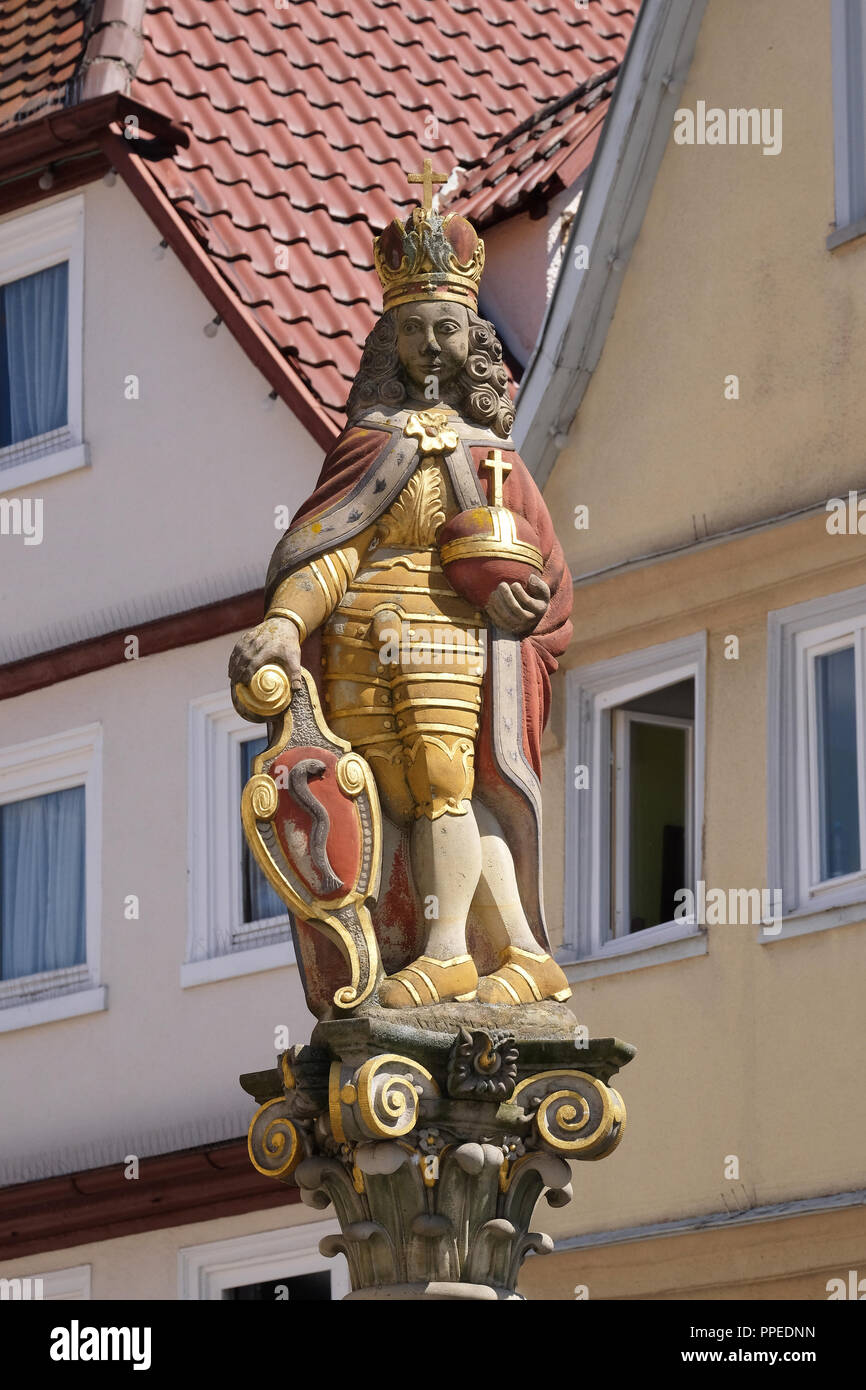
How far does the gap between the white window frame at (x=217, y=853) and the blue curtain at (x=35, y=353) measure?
2.07m

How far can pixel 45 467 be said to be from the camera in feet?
53.8

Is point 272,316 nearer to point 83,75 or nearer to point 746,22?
point 83,75

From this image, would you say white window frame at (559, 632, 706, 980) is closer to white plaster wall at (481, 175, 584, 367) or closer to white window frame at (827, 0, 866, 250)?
white window frame at (827, 0, 866, 250)

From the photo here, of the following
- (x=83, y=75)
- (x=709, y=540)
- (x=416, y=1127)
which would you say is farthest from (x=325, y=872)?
(x=83, y=75)

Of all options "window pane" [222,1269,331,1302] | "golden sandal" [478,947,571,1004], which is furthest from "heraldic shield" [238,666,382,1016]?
"window pane" [222,1269,331,1302]

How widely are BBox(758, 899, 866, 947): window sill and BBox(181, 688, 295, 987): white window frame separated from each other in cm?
306

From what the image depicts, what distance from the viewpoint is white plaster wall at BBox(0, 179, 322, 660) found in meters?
15.5

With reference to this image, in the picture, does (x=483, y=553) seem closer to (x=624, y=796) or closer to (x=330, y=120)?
(x=624, y=796)

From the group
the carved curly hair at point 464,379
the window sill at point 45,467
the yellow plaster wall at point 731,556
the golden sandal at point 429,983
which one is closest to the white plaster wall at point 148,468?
the window sill at point 45,467

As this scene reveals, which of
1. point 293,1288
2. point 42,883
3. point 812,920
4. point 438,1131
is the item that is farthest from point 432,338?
point 42,883

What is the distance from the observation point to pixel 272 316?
15648mm

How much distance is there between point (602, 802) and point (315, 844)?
5927 millimetres
